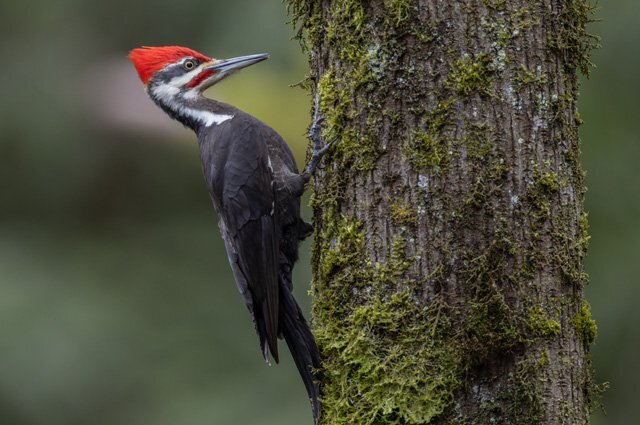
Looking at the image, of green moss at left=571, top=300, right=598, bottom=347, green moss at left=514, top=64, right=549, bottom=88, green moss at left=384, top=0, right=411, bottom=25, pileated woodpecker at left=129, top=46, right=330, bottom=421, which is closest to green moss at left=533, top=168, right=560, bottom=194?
green moss at left=514, top=64, right=549, bottom=88

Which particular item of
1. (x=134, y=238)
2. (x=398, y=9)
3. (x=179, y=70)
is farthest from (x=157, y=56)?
(x=134, y=238)

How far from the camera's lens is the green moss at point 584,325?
2.84 meters

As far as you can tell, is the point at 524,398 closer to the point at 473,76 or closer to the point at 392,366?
the point at 392,366

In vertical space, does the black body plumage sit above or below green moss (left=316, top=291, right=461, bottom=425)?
above

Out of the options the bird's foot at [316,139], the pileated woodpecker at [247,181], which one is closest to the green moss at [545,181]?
the bird's foot at [316,139]

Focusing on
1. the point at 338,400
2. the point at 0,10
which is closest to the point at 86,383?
the point at 0,10

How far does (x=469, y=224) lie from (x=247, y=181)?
1.33m

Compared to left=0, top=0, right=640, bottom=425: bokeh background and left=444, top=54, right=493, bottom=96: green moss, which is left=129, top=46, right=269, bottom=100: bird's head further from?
left=0, top=0, right=640, bottom=425: bokeh background

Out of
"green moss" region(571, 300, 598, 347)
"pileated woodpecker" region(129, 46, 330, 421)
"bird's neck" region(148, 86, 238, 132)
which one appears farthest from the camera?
"bird's neck" region(148, 86, 238, 132)

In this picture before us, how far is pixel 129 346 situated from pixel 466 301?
6433 mm

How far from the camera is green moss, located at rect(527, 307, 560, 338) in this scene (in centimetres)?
277

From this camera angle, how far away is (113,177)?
30.3 ft

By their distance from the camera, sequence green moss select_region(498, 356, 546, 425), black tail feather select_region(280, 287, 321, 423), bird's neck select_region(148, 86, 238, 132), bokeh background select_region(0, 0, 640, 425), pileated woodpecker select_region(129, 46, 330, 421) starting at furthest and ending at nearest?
1. bokeh background select_region(0, 0, 640, 425)
2. bird's neck select_region(148, 86, 238, 132)
3. pileated woodpecker select_region(129, 46, 330, 421)
4. black tail feather select_region(280, 287, 321, 423)
5. green moss select_region(498, 356, 546, 425)

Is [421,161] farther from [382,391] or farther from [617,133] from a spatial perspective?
[617,133]
